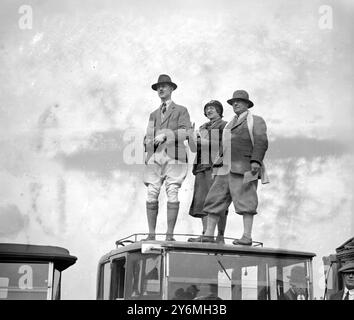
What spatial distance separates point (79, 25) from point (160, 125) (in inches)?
29.5

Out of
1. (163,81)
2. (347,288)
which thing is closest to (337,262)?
(347,288)

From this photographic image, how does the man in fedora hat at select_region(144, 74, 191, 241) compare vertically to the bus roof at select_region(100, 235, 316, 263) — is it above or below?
above

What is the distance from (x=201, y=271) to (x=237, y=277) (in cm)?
17

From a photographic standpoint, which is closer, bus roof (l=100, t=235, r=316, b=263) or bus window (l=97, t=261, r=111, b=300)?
bus roof (l=100, t=235, r=316, b=263)

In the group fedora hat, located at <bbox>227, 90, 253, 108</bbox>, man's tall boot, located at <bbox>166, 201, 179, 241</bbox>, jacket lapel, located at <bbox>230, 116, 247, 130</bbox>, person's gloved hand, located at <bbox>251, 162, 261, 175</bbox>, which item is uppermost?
fedora hat, located at <bbox>227, 90, 253, 108</bbox>

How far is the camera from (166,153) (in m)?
3.10

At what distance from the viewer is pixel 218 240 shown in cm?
293

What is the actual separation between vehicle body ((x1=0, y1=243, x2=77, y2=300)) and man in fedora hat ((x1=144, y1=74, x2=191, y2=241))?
1.74ft

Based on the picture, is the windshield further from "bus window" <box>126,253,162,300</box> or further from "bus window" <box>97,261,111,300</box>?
"bus window" <box>97,261,111,300</box>

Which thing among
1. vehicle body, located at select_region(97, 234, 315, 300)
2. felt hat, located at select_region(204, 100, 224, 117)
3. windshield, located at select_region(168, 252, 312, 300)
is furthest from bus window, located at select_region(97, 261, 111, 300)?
felt hat, located at select_region(204, 100, 224, 117)

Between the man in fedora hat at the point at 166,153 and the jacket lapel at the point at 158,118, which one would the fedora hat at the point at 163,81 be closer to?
the man in fedora hat at the point at 166,153

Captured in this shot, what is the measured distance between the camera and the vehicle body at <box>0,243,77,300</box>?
269 centimetres

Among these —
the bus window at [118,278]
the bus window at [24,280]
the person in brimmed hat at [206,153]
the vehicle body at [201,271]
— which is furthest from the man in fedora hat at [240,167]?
the bus window at [24,280]
